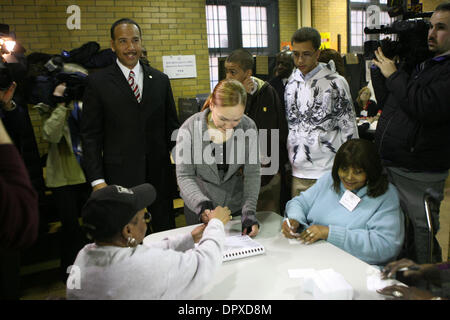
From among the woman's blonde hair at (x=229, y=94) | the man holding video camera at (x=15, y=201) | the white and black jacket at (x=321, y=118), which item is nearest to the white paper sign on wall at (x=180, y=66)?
the white and black jacket at (x=321, y=118)

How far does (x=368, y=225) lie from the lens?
1.54m

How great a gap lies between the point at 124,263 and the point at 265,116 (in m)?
1.62

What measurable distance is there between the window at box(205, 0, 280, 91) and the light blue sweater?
5684 mm

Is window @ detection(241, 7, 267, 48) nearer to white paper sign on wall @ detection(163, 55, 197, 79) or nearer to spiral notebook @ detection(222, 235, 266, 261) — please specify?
white paper sign on wall @ detection(163, 55, 197, 79)

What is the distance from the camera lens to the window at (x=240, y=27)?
7.35 m

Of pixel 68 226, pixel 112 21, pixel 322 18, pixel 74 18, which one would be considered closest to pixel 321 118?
pixel 68 226

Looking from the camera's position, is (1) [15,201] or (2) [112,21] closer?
(1) [15,201]

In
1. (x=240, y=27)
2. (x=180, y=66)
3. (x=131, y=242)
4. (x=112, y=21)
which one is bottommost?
(x=131, y=242)

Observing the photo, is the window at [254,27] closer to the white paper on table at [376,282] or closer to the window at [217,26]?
the window at [217,26]

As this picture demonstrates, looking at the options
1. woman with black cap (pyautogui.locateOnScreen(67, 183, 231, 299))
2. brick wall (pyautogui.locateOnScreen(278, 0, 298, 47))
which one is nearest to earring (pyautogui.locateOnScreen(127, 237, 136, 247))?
woman with black cap (pyautogui.locateOnScreen(67, 183, 231, 299))

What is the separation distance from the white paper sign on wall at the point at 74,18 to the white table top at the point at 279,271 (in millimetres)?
4539

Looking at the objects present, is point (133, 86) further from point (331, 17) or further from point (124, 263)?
point (331, 17)

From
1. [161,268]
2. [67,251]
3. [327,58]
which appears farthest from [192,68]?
[161,268]

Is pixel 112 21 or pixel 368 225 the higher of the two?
pixel 112 21
